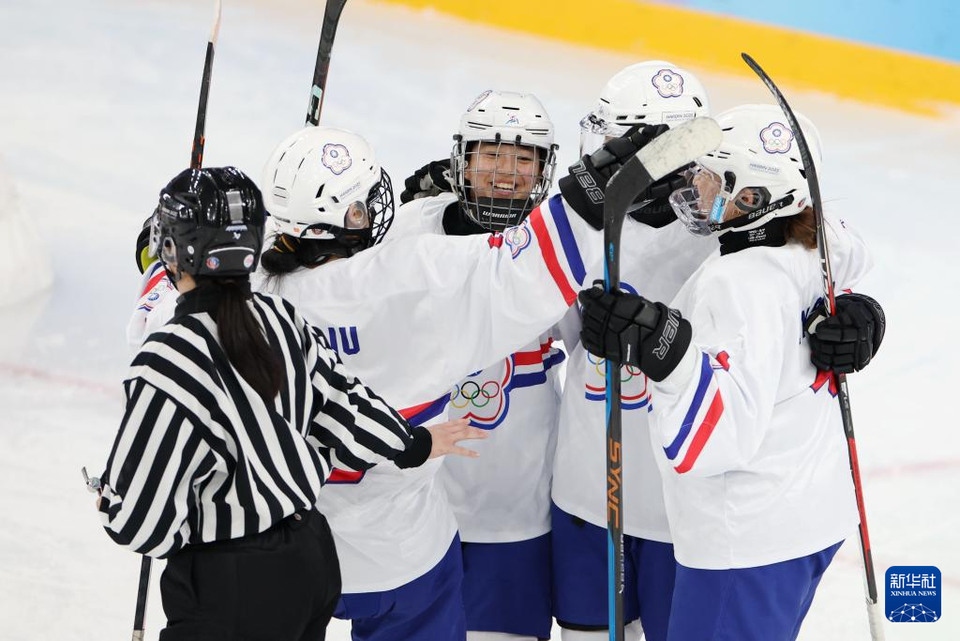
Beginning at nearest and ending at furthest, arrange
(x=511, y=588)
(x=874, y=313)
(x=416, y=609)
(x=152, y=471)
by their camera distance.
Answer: (x=152, y=471), (x=874, y=313), (x=416, y=609), (x=511, y=588)

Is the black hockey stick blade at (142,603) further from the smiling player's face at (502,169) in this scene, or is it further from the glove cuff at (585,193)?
the glove cuff at (585,193)

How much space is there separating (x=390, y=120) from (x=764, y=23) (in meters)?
1.95

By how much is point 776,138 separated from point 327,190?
73 centimetres

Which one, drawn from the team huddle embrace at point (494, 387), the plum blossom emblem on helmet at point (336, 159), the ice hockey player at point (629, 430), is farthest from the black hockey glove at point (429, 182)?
the plum blossom emblem on helmet at point (336, 159)

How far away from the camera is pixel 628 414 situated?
7.33ft

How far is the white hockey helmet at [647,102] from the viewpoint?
87.2 inches

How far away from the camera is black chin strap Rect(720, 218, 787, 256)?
1.91 metres

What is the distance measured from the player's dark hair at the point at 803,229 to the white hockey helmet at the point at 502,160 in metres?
0.55

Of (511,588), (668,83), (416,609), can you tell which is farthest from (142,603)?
(668,83)

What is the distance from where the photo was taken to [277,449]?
5.36 ft

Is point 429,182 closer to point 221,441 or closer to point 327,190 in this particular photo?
point 327,190

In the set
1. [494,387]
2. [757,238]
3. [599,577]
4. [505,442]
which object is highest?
[757,238]

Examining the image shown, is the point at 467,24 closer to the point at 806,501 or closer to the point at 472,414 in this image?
the point at 472,414

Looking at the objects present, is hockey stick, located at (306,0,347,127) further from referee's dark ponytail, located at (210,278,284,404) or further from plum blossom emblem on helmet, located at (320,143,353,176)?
referee's dark ponytail, located at (210,278,284,404)
